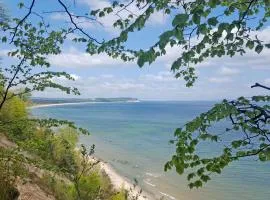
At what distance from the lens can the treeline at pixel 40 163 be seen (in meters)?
8.22

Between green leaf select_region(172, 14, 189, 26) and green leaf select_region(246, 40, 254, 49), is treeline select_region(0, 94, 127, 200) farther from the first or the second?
green leaf select_region(172, 14, 189, 26)

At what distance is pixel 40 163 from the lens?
8.20m

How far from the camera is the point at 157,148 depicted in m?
50.3

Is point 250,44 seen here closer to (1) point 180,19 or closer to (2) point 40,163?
(1) point 180,19

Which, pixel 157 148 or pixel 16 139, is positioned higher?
pixel 16 139

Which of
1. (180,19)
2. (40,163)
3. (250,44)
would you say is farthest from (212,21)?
(40,163)

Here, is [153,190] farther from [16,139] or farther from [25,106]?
[16,139]

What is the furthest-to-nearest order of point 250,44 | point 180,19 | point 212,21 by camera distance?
point 250,44 < point 212,21 < point 180,19

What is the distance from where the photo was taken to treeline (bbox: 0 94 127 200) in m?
8.22

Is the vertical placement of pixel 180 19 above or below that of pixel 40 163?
above

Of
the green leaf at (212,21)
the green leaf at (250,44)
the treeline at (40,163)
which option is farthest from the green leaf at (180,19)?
the treeline at (40,163)

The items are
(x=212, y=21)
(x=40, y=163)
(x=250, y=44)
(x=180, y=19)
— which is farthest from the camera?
(x=40, y=163)

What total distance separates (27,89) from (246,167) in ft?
105

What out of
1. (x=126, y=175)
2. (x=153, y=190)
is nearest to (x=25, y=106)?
(x=153, y=190)
